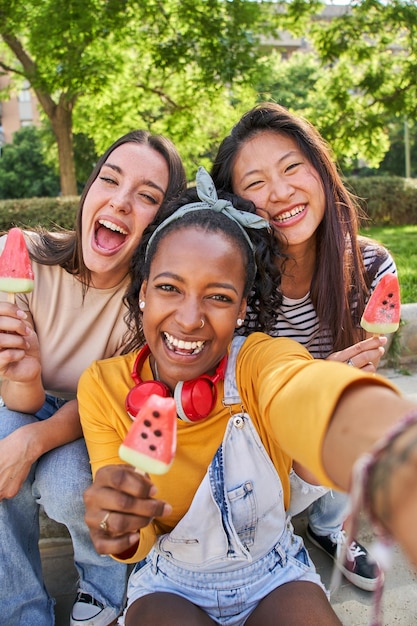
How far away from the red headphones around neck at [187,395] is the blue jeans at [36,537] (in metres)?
0.51

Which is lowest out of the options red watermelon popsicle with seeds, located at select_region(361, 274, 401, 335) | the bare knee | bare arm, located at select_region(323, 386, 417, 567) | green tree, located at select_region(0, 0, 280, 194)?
the bare knee

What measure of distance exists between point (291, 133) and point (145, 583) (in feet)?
6.95

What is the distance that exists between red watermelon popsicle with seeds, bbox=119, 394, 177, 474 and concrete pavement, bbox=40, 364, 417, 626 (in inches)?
61.9

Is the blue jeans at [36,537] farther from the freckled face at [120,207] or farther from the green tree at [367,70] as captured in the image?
the green tree at [367,70]

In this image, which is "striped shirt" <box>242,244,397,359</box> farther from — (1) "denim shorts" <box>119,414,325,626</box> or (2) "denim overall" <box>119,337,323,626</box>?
(1) "denim shorts" <box>119,414,325,626</box>

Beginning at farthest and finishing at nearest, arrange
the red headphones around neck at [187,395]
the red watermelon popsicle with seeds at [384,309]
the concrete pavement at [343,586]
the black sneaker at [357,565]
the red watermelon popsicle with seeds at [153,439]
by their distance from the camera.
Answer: the black sneaker at [357,565] < the concrete pavement at [343,586] < the red watermelon popsicle with seeds at [384,309] < the red headphones around neck at [187,395] < the red watermelon popsicle with seeds at [153,439]

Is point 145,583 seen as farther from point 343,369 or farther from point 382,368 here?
point 382,368

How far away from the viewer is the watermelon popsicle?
7.43 feet

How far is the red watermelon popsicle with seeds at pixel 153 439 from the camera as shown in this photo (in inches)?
54.1

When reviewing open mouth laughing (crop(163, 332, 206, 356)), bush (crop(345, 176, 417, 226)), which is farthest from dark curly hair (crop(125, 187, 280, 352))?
bush (crop(345, 176, 417, 226))

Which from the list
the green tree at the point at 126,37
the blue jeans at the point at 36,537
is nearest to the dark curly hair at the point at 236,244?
the blue jeans at the point at 36,537

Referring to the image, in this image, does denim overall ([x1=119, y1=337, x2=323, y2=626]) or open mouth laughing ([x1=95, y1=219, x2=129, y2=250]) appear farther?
open mouth laughing ([x1=95, y1=219, x2=129, y2=250])

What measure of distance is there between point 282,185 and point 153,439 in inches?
66.1

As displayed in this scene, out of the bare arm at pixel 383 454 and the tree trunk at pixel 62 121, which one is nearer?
the bare arm at pixel 383 454
